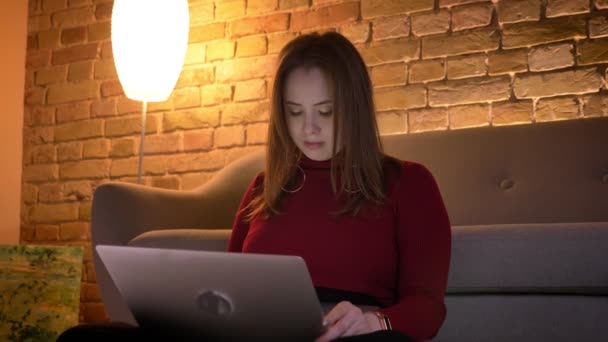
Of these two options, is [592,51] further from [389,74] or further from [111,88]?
[111,88]

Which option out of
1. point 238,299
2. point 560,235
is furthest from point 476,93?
point 238,299

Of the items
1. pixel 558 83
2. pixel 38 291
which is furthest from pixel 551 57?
pixel 38 291

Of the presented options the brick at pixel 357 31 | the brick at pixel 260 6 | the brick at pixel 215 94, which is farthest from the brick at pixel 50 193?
the brick at pixel 357 31

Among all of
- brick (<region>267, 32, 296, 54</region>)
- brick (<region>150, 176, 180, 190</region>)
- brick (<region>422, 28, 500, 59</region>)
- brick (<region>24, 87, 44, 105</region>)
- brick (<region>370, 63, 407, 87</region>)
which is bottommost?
brick (<region>150, 176, 180, 190</region>)

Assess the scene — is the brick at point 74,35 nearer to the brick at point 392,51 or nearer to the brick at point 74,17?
the brick at point 74,17

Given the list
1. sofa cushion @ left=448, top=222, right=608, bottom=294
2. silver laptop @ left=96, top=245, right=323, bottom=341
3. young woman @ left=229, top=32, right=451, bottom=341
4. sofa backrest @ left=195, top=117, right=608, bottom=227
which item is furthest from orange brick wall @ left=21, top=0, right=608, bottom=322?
silver laptop @ left=96, top=245, right=323, bottom=341

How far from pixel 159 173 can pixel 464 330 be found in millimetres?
1951

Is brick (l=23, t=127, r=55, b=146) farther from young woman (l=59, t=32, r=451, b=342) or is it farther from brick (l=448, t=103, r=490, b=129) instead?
young woman (l=59, t=32, r=451, b=342)

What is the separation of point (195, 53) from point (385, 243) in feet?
7.03

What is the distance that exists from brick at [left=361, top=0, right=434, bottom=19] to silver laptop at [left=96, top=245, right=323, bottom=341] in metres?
1.93

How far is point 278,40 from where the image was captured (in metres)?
3.05

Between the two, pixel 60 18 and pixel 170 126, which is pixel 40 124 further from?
pixel 170 126

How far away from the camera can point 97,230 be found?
6.95ft

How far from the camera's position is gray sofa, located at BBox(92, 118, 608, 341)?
1.56 meters
